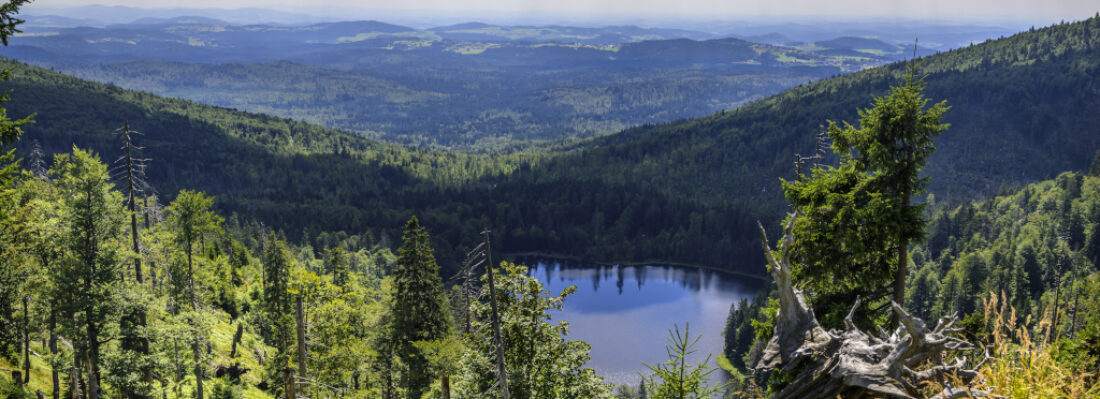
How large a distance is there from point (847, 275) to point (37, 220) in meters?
39.2

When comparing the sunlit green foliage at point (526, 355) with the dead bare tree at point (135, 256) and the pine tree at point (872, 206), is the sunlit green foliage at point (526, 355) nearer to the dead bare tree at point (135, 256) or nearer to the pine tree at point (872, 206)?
the pine tree at point (872, 206)

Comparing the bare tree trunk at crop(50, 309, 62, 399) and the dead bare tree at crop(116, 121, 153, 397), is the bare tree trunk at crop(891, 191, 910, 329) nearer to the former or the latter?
the dead bare tree at crop(116, 121, 153, 397)

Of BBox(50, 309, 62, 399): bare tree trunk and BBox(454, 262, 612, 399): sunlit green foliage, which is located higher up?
BBox(454, 262, 612, 399): sunlit green foliage

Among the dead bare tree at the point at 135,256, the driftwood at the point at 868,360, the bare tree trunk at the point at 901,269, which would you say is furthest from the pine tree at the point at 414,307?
the driftwood at the point at 868,360

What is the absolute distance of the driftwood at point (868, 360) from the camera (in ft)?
37.1

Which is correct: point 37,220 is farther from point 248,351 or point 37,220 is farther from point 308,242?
point 308,242

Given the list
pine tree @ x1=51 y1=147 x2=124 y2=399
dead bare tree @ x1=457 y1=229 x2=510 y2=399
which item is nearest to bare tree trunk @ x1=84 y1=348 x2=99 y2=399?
pine tree @ x1=51 y1=147 x2=124 y2=399

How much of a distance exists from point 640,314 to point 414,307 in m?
123

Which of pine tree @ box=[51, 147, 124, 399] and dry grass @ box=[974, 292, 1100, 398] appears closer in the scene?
dry grass @ box=[974, 292, 1100, 398]

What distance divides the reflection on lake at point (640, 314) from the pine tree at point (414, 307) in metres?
76.0

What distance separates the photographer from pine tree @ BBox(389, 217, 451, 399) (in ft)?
146

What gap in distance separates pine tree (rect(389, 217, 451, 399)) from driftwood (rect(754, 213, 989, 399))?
33514 mm

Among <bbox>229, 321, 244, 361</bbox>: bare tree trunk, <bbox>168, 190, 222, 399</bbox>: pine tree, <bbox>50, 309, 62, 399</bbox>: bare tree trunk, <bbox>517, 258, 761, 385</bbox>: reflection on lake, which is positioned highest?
<bbox>168, 190, 222, 399</bbox>: pine tree

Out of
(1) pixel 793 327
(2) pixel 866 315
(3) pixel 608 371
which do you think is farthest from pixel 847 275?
(3) pixel 608 371
